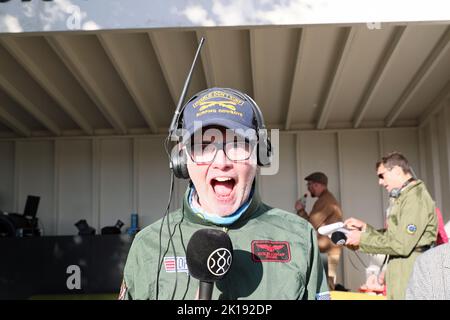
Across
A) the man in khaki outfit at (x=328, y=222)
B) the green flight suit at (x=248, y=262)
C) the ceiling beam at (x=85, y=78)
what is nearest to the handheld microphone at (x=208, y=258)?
the green flight suit at (x=248, y=262)

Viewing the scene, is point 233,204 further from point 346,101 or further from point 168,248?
point 346,101

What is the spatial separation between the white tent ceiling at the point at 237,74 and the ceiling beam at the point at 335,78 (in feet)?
0.07

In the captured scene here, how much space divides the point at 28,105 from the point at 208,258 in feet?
26.1

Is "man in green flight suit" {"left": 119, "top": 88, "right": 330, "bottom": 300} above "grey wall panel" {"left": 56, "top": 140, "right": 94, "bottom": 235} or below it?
below

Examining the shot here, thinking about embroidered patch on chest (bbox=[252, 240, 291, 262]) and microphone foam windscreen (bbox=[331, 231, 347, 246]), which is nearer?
embroidered patch on chest (bbox=[252, 240, 291, 262])

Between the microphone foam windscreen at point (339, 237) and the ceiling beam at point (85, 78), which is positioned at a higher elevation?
the ceiling beam at point (85, 78)

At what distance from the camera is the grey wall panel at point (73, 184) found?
10562mm

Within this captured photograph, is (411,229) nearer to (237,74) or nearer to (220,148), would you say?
(220,148)

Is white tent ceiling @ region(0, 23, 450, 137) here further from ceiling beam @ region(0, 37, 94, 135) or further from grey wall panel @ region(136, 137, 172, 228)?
grey wall panel @ region(136, 137, 172, 228)

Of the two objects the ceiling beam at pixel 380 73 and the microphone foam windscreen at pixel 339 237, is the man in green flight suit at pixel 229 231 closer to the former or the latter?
the microphone foam windscreen at pixel 339 237

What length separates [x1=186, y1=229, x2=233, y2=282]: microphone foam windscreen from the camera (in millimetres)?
1314

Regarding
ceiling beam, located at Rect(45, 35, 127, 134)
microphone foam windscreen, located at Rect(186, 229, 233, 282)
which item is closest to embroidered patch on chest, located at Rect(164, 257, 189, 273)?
microphone foam windscreen, located at Rect(186, 229, 233, 282)

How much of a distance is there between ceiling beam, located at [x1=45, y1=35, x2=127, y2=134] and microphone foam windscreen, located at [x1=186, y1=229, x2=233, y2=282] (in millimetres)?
5460

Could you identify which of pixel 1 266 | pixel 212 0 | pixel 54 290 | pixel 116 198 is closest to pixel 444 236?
pixel 212 0
